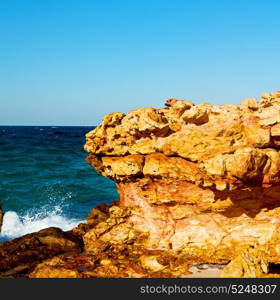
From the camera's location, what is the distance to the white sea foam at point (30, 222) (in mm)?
17078

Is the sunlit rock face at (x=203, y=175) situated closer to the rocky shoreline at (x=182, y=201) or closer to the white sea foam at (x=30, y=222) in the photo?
the rocky shoreline at (x=182, y=201)

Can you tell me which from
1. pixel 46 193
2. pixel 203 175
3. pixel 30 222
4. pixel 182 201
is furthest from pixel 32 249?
pixel 46 193

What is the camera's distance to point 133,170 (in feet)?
33.7

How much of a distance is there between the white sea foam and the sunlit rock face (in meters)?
7.56

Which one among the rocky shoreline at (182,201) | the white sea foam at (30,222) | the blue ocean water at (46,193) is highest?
the rocky shoreline at (182,201)

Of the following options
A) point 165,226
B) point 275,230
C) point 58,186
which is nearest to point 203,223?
point 165,226

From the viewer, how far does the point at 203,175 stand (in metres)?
9.05

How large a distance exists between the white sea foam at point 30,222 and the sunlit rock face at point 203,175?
756 cm

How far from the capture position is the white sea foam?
17078mm

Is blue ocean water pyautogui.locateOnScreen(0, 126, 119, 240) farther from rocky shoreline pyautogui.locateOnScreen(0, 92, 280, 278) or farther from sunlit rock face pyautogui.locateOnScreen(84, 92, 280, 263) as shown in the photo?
sunlit rock face pyautogui.locateOnScreen(84, 92, 280, 263)

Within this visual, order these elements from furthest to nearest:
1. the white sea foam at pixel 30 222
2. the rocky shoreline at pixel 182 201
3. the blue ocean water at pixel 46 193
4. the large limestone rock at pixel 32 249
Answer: the blue ocean water at pixel 46 193
the white sea foam at pixel 30 222
the large limestone rock at pixel 32 249
the rocky shoreline at pixel 182 201

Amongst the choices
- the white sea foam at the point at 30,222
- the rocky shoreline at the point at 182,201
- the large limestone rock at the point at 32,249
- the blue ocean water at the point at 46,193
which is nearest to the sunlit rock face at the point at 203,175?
the rocky shoreline at the point at 182,201

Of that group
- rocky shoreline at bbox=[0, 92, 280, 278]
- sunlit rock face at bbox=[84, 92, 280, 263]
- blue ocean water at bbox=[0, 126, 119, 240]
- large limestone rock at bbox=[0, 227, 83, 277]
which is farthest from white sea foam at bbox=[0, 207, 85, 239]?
sunlit rock face at bbox=[84, 92, 280, 263]

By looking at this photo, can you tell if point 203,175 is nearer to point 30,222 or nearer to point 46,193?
point 30,222
